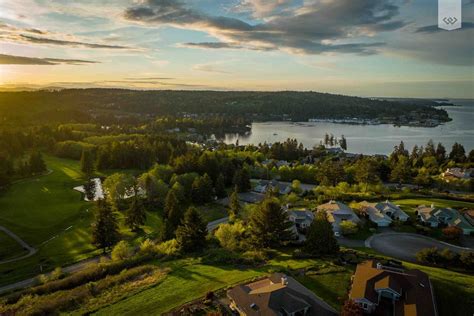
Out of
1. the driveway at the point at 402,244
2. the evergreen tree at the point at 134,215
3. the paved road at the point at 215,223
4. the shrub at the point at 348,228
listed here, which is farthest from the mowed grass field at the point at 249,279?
the evergreen tree at the point at 134,215

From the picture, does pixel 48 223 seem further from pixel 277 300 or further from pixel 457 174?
pixel 457 174

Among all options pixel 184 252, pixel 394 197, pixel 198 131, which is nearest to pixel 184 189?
pixel 184 252

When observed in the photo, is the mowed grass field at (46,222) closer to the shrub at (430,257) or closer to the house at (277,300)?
the house at (277,300)

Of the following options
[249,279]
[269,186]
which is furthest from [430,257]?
[269,186]

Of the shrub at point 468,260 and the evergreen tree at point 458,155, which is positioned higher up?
the evergreen tree at point 458,155

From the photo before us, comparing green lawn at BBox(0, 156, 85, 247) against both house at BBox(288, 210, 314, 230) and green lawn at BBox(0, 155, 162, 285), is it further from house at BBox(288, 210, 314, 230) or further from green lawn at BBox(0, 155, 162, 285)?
house at BBox(288, 210, 314, 230)

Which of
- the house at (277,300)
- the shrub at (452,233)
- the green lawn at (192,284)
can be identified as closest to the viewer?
the house at (277,300)
